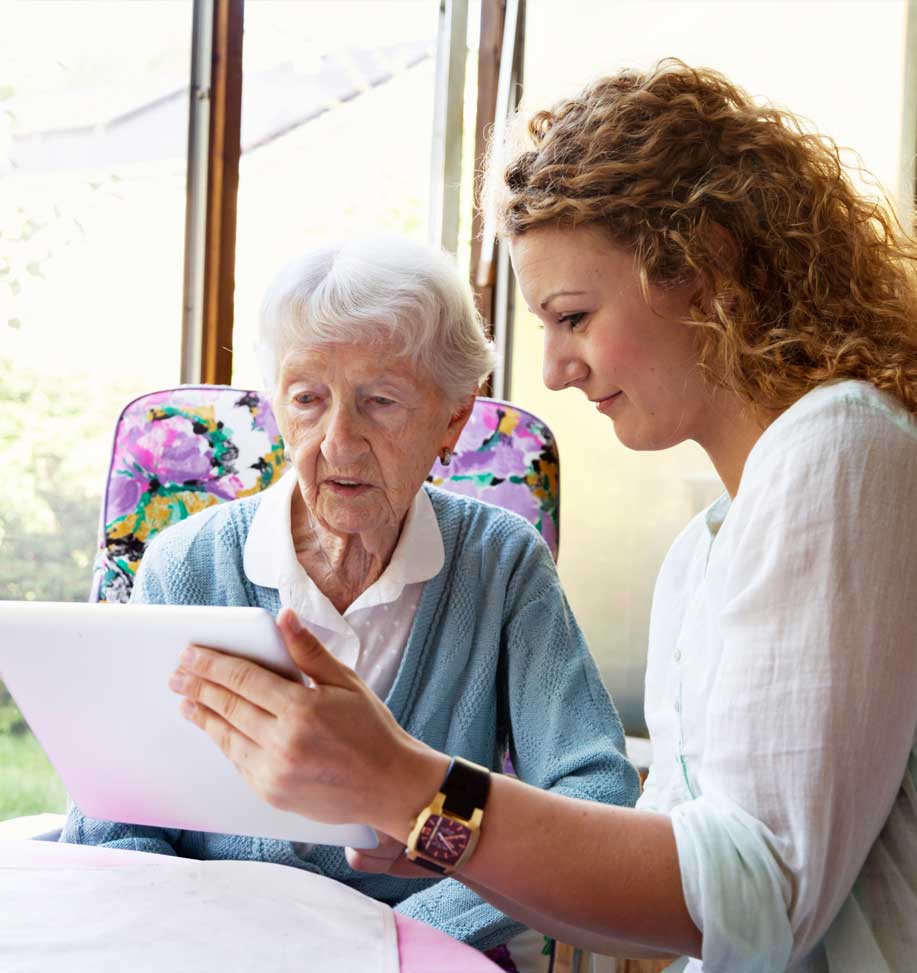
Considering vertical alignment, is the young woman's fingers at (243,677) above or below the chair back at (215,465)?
below

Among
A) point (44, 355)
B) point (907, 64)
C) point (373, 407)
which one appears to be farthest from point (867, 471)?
point (907, 64)

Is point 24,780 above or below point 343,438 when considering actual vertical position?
below

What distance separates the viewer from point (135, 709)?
0.97m

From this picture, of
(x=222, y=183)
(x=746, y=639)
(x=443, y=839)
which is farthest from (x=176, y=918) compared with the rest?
(x=222, y=183)

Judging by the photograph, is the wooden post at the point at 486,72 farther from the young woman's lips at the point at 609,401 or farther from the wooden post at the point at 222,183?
the young woman's lips at the point at 609,401

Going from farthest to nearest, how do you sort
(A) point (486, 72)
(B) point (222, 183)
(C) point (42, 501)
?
(A) point (486, 72) → (B) point (222, 183) → (C) point (42, 501)

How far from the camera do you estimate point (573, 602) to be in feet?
10.9

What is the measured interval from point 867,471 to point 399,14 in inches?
105

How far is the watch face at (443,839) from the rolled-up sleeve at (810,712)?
17cm

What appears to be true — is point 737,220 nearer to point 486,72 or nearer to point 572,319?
point 572,319

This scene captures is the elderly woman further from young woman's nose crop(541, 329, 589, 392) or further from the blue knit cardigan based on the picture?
young woman's nose crop(541, 329, 589, 392)

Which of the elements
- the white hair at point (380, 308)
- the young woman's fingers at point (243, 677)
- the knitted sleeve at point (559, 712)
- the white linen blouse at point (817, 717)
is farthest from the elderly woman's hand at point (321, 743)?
the white hair at point (380, 308)

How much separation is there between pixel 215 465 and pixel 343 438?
43 centimetres

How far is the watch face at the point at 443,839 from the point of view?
817 millimetres
